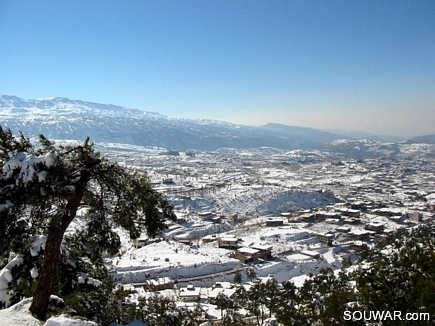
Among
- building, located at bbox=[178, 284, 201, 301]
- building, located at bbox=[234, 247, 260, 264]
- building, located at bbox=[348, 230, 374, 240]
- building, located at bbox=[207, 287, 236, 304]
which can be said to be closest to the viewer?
building, located at bbox=[207, 287, 236, 304]

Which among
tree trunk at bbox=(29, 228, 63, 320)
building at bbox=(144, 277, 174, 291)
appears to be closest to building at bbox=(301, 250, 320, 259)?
building at bbox=(144, 277, 174, 291)

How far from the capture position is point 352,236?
1799 inches

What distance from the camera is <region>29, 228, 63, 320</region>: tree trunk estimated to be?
532cm

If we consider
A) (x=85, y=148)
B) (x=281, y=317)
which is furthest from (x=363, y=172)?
(x=85, y=148)

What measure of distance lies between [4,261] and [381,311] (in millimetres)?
8542

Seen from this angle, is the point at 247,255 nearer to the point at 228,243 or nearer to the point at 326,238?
the point at 228,243

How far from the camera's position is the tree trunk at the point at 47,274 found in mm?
5320

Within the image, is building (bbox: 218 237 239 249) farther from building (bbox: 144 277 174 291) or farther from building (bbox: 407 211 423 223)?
building (bbox: 407 211 423 223)

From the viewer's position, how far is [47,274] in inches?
210

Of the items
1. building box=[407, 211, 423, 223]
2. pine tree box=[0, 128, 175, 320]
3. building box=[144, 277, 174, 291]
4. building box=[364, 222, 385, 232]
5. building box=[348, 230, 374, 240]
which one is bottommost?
building box=[144, 277, 174, 291]

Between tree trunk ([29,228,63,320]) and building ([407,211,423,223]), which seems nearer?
tree trunk ([29,228,63,320])

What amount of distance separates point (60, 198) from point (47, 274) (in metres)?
1.36

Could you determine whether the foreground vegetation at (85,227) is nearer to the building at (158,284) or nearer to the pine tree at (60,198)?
the pine tree at (60,198)

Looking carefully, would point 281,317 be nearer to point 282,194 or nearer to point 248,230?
point 248,230
